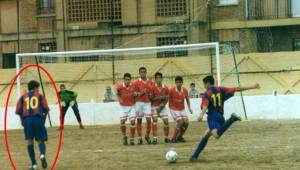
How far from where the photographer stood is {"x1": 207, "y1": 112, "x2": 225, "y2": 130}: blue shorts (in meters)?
16.6

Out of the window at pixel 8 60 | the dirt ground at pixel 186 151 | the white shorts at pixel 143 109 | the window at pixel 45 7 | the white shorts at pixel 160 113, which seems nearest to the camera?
the dirt ground at pixel 186 151

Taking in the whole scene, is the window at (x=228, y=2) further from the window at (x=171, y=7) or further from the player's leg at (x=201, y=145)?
the player's leg at (x=201, y=145)

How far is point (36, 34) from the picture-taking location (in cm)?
4425

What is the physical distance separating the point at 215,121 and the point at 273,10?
26868mm

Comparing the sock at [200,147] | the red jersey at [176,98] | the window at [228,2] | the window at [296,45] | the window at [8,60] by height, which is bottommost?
the sock at [200,147]

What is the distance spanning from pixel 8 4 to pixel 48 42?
5505 millimetres

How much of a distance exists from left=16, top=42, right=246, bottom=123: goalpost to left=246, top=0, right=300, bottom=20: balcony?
17.7 ft

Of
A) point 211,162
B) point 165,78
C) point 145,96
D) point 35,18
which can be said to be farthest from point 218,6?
point 211,162

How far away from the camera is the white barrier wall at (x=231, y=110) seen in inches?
1225

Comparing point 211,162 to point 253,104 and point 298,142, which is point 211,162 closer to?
point 298,142

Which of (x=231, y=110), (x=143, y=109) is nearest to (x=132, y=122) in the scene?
(x=143, y=109)

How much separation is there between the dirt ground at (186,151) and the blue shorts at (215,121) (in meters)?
0.75

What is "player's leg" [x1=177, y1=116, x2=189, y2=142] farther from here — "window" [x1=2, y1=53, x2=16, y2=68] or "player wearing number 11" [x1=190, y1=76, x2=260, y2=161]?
"window" [x1=2, y1=53, x2=16, y2=68]

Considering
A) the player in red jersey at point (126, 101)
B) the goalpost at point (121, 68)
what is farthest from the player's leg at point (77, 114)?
the player in red jersey at point (126, 101)
